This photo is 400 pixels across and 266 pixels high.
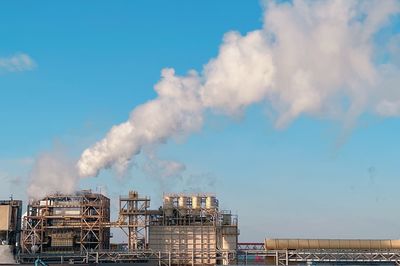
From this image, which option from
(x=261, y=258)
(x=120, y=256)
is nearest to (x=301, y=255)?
Answer: (x=261, y=258)

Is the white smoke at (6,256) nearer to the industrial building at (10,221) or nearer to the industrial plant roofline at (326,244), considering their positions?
the industrial building at (10,221)

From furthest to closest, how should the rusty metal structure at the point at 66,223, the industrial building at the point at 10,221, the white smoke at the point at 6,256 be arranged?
the rusty metal structure at the point at 66,223, the industrial building at the point at 10,221, the white smoke at the point at 6,256

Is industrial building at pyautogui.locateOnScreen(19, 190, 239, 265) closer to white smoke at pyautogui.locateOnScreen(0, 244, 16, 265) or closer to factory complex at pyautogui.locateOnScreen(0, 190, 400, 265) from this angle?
factory complex at pyautogui.locateOnScreen(0, 190, 400, 265)

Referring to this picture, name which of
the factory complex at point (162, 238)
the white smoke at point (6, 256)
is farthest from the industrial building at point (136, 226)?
the white smoke at point (6, 256)

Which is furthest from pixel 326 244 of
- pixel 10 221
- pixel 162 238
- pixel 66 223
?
pixel 10 221

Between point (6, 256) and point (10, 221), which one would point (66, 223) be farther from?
point (6, 256)

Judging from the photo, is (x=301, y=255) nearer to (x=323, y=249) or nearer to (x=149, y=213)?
(x=323, y=249)

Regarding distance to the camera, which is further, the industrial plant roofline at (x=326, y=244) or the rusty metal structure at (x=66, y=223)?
the rusty metal structure at (x=66, y=223)

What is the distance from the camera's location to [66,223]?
9281cm

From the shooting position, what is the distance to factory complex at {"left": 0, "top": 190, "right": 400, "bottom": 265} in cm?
8531

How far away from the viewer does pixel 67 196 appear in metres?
93.7

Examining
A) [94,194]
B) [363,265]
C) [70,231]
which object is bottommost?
[363,265]

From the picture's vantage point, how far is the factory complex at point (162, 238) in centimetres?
8531

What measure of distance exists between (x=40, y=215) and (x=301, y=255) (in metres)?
41.1
